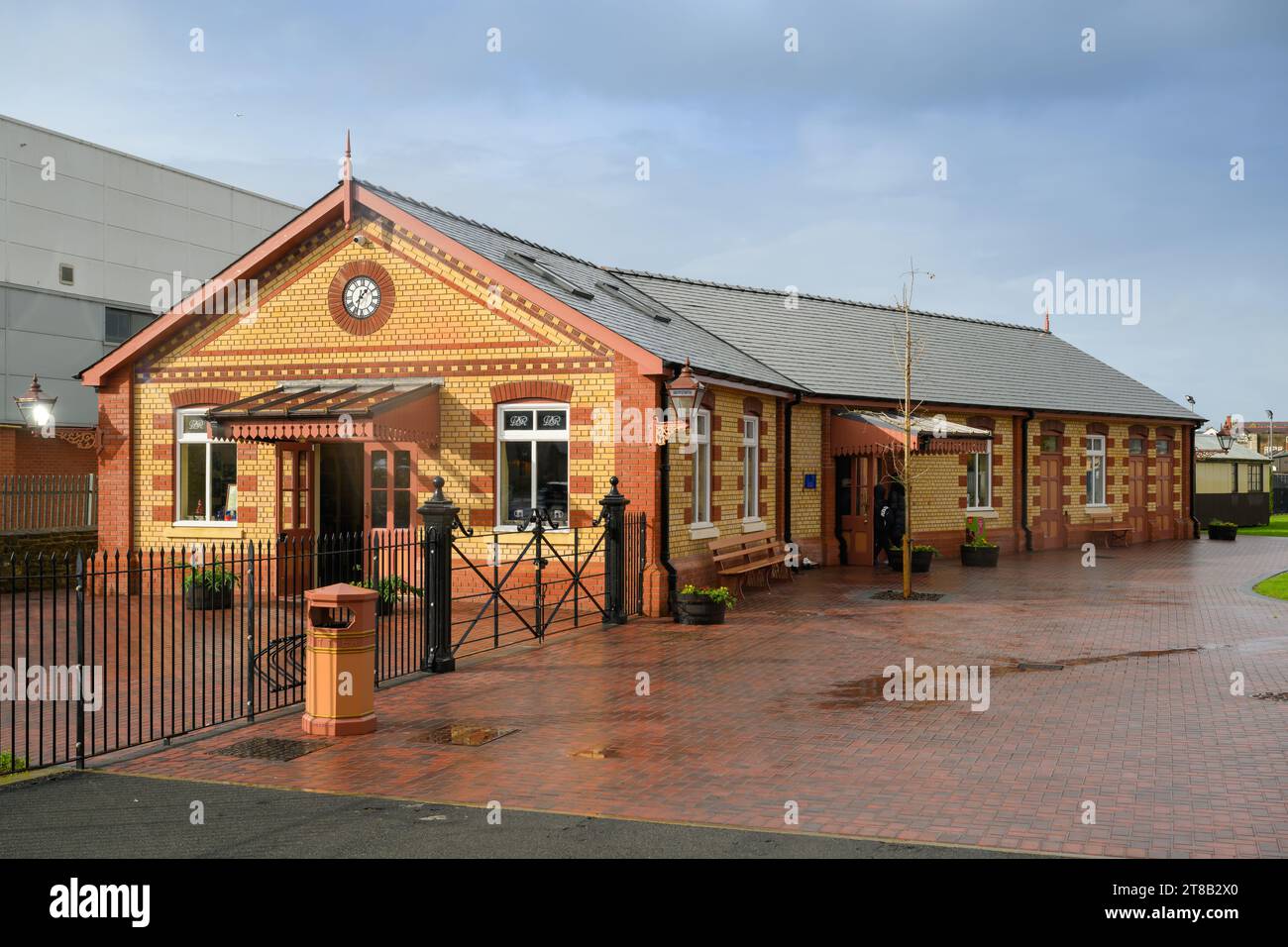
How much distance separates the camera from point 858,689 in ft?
36.2

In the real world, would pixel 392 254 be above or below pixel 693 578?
above

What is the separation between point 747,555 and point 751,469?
2171 millimetres

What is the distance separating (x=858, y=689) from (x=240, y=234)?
37.2 m

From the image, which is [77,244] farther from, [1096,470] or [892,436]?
[1096,470]

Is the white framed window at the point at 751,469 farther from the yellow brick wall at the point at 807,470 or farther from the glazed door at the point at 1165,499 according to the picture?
the glazed door at the point at 1165,499

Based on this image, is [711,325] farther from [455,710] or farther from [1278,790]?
[1278,790]

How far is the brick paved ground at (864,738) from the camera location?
23.1ft

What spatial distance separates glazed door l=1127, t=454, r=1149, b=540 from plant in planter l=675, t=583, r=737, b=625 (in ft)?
69.4

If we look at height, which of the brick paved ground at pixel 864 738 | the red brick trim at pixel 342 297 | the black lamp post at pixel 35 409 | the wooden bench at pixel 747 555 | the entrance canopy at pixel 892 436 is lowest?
the brick paved ground at pixel 864 738

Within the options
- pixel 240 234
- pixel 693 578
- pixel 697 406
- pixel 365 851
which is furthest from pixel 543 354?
pixel 240 234

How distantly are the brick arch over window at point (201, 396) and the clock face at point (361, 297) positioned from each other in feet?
8.46

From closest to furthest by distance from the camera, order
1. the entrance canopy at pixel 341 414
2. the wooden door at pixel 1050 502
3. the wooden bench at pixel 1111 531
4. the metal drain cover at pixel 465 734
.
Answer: the metal drain cover at pixel 465 734, the entrance canopy at pixel 341 414, the wooden door at pixel 1050 502, the wooden bench at pixel 1111 531

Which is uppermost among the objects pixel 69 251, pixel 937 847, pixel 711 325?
pixel 69 251

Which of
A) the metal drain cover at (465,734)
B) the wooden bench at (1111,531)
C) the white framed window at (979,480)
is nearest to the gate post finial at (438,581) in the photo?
the metal drain cover at (465,734)
